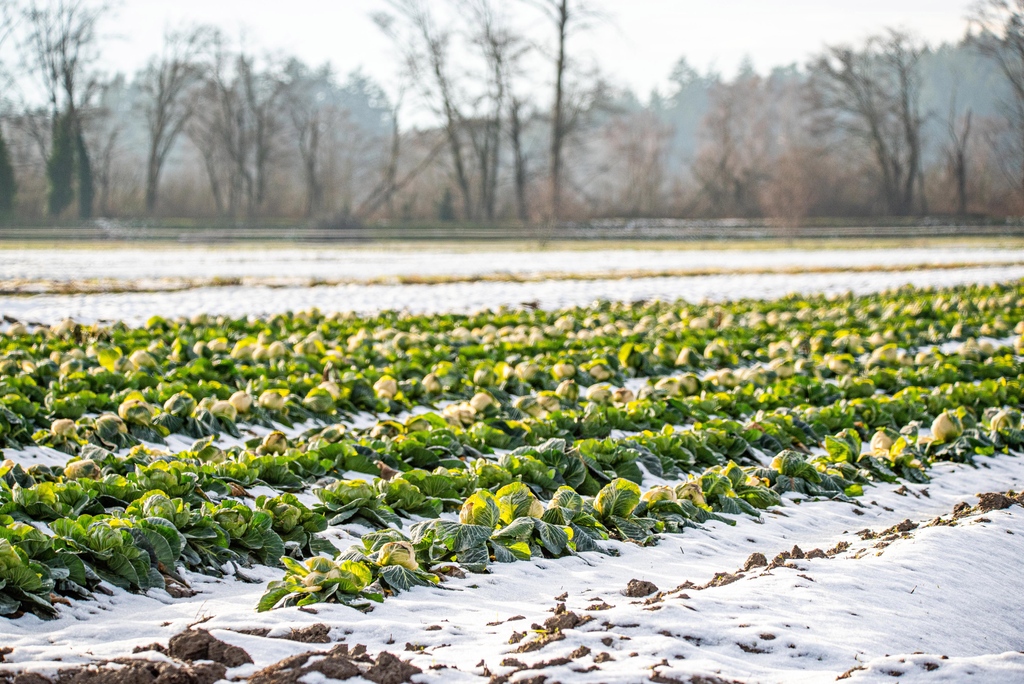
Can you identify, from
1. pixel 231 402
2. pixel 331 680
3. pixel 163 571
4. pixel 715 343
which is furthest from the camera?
pixel 715 343

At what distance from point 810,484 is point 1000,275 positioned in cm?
1787

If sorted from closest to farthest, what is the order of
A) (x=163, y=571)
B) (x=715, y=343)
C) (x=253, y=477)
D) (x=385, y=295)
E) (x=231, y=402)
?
(x=163, y=571) → (x=253, y=477) → (x=231, y=402) → (x=715, y=343) → (x=385, y=295)

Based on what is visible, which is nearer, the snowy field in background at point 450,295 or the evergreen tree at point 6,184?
the snowy field in background at point 450,295

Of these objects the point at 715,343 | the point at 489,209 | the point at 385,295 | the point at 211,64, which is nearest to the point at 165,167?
the point at 211,64

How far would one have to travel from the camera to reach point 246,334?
30.6 ft

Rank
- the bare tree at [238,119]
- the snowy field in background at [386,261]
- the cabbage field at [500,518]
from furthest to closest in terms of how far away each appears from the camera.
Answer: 1. the bare tree at [238,119]
2. the snowy field in background at [386,261]
3. the cabbage field at [500,518]

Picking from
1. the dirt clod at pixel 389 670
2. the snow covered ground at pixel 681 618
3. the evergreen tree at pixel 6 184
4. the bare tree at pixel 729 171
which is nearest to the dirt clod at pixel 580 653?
the snow covered ground at pixel 681 618

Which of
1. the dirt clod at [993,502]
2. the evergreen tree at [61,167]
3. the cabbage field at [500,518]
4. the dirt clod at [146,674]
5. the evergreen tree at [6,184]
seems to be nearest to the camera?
the dirt clod at [146,674]

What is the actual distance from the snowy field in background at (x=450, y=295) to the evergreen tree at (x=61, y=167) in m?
36.3

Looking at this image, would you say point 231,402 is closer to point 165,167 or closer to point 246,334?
point 246,334

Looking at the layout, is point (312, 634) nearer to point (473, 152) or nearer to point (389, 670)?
point (389, 670)

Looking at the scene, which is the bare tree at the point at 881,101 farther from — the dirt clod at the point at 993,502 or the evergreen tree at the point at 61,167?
the dirt clod at the point at 993,502

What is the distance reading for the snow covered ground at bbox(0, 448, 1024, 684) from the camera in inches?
95.7

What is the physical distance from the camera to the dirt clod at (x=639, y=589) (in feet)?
10.3
